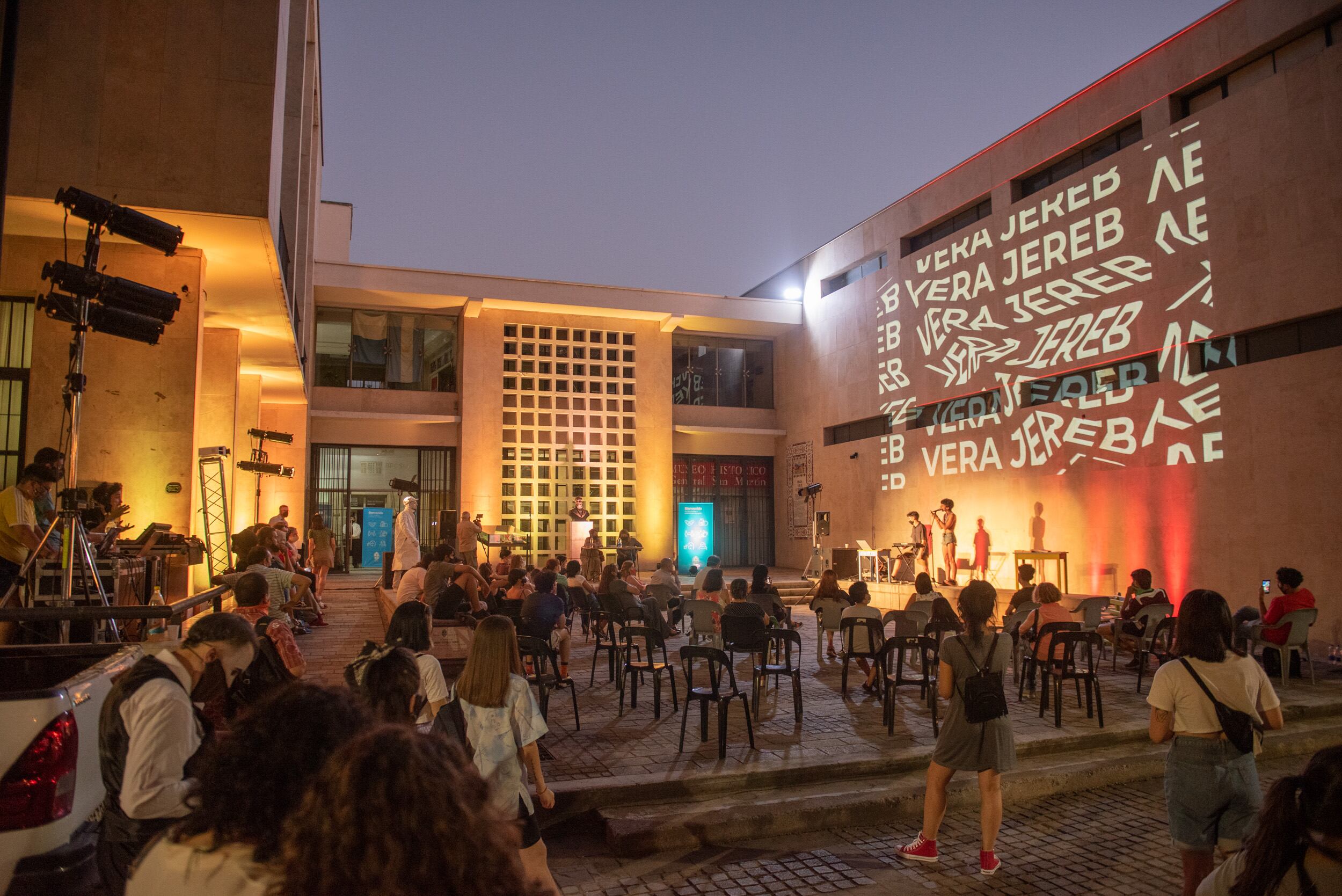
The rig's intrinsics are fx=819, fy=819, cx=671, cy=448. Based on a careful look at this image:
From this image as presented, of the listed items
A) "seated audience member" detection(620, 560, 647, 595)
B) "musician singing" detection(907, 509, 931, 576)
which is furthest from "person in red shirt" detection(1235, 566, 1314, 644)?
"musician singing" detection(907, 509, 931, 576)

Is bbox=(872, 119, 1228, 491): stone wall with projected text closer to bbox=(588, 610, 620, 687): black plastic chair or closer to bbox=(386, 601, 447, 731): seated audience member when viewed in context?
bbox=(588, 610, 620, 687): black plastic chair

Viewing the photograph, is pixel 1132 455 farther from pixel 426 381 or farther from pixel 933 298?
pixel 426 381

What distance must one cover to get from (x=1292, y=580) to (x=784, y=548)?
14692 mm

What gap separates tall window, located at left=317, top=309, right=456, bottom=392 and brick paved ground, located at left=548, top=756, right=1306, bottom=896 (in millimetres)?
16851

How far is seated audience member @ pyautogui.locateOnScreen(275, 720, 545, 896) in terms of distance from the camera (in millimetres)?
1028

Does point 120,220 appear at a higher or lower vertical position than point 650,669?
higher

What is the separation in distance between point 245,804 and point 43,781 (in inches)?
55.1

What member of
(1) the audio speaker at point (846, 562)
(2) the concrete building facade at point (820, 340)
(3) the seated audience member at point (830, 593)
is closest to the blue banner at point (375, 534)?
(2) the concrete building facade at point (820, 340)

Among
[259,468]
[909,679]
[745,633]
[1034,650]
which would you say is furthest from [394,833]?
[259,468]

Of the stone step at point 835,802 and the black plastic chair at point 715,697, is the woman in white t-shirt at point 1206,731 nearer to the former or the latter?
the stone step at point 835,802

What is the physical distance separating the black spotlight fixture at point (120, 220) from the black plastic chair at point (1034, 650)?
7525 mm

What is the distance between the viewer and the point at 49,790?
2.30 m

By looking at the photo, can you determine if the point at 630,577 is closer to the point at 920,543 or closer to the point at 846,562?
the point at 846,562

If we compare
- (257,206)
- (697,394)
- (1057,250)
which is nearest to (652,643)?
(257,206)
